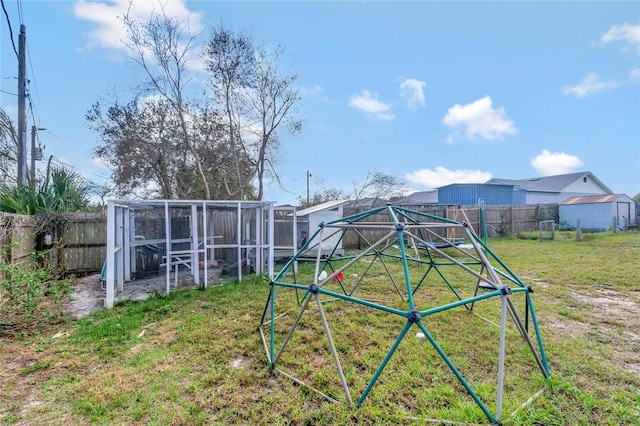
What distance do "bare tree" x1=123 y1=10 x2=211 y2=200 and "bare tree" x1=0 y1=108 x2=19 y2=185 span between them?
5.00m

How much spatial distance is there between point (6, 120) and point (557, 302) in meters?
15.3

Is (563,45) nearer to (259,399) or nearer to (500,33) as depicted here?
A: (500,33)

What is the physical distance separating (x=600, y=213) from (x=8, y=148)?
25951 millimetres

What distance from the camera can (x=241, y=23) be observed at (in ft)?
28.2

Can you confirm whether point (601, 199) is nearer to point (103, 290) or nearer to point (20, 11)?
point (103, 290)

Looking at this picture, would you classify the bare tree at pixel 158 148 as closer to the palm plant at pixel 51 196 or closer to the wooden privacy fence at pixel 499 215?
the palm plant at pixel 51 196

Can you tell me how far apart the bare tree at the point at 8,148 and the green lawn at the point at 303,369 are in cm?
946

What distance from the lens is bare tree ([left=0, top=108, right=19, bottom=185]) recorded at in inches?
364

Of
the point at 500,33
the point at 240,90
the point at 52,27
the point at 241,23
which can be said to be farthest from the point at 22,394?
the point at 500,33

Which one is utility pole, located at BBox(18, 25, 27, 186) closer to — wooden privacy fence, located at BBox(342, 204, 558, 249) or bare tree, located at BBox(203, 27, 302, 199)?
bare tree, located at BBox(203, 27, 302, 199)

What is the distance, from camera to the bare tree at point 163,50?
320 inches

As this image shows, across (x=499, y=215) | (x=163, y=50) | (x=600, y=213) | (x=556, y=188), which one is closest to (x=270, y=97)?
(x=163, y=50)

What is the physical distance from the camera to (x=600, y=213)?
15031mm

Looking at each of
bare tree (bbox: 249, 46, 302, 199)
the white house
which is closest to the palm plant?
bare tree (bbox: 249, 46, 302, 199)
